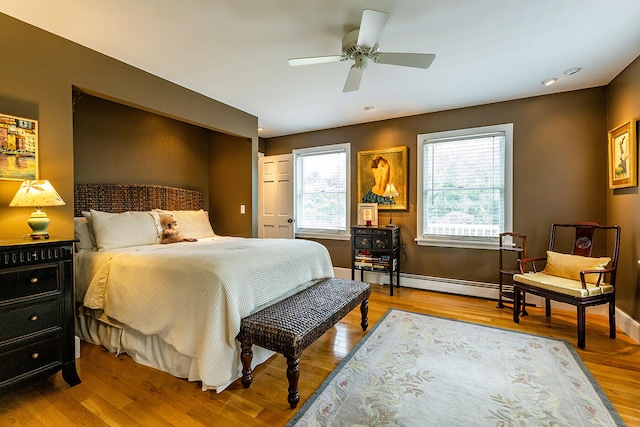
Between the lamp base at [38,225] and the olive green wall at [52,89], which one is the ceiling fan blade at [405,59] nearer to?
the olive green wall at [52,89]

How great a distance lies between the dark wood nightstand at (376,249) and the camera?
3997 millimetres

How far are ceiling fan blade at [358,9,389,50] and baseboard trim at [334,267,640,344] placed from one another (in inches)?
125

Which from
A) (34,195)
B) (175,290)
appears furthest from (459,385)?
(34,195)

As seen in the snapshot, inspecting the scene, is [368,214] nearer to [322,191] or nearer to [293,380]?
[322,191]

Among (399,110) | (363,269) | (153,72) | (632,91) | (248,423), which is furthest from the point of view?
(363,269)

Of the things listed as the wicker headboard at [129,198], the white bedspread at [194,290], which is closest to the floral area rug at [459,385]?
the white bedspread at [194,290]

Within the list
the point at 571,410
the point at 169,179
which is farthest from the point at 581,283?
the point at 169,179

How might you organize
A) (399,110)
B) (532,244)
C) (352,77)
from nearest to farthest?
(352,77) < (532,244) < (399,110)

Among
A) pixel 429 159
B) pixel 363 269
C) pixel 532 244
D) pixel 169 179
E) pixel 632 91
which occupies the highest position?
pixel 632 91

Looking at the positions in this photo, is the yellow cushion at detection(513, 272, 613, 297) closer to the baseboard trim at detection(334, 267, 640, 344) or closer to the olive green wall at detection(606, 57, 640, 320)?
the olive green wall at detection(606, 57, 640, 320)

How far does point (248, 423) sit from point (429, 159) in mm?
3667

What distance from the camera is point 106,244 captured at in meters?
2.68

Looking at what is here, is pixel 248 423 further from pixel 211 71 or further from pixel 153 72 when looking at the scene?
pixel 153 72

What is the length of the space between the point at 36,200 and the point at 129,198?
5.56 feet
